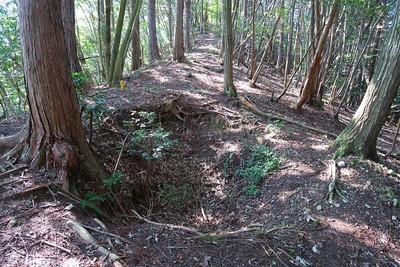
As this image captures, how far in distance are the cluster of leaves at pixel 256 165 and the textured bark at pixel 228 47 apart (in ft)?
8.25

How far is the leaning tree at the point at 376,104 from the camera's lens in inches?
147

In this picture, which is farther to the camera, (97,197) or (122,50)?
(122,50)

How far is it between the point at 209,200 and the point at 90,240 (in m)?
2.51

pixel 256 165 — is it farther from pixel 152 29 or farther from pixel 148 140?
pixel 152 29

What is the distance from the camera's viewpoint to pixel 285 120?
6.26 m

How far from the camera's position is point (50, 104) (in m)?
3.45

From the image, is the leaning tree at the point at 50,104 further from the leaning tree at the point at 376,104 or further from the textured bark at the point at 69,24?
the leaning tree at the point at 376,104

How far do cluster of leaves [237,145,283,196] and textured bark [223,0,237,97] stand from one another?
252cm

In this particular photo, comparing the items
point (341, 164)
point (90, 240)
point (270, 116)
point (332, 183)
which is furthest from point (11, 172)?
point (270, 116)

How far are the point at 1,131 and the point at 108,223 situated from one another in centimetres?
322

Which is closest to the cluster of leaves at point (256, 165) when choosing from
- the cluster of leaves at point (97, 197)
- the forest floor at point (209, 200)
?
the forest floor at point (209, 200)

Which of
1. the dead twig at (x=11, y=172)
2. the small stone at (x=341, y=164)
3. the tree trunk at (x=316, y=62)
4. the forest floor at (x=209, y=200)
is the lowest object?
the forest floor at (x=209, y=200)

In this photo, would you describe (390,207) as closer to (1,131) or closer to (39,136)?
(39,136)

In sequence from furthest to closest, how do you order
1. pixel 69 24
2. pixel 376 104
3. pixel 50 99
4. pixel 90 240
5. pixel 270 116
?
pixel 69 24, pixel 270 116, pixel 376 104, pixel 50 99, pixel 90 240
